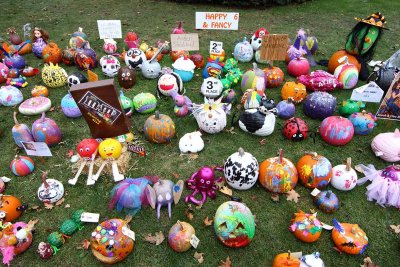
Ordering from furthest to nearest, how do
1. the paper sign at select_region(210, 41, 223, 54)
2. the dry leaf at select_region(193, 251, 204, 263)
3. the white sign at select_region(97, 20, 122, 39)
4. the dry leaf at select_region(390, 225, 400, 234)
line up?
the white sign at select_region(97, 20, 122, 39) → the paper sign at select_region(210, 41, 223, 54) → the dry leaf at select_region(390, 225, 400, 234) → the dry leaf at select_region(193, 251, 204, 263)

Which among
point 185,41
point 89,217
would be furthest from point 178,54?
point 89,217

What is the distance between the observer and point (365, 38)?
7.60 metres

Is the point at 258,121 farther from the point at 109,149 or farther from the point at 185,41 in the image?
the point at 185,41

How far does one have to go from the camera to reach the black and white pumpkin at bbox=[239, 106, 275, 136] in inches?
242

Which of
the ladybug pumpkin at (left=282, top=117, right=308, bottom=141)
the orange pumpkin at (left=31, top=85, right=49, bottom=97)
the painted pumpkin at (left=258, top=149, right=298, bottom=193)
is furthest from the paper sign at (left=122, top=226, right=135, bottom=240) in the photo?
the orange pumpkin at (left=31, top=85, right=49, bottom=97)

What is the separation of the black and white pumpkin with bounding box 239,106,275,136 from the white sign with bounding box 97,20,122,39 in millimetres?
4892

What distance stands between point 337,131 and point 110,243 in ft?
14.6

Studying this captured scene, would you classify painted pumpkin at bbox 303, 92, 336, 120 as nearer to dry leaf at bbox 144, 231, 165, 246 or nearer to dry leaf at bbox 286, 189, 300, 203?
dry leaf at bbox 286, 189, 300, 203

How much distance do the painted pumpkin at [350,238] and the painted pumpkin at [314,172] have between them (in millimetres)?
787

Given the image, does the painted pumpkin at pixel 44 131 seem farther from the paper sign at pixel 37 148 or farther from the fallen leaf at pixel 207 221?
the fallen leaf at pixel 207 221

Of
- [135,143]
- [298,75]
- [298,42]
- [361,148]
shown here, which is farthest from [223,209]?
[298,42]

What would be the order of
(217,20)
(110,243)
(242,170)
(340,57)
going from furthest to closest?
(217,20), (340,57), (242,170), (110,243)

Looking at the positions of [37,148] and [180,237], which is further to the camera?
[37,148]

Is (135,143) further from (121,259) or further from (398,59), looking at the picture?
(398,59)
